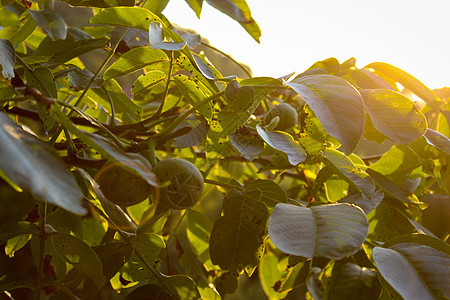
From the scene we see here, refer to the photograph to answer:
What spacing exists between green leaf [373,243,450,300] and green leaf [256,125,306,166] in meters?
0.16

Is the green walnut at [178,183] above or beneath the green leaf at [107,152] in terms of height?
beneath

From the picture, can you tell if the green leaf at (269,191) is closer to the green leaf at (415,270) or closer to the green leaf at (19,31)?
the green leaf at (415,270)

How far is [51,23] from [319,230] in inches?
22.4

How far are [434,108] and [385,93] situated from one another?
389mm

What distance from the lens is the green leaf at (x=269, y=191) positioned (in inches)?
26.9

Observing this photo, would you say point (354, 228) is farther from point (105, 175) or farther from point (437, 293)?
point (105, 175)

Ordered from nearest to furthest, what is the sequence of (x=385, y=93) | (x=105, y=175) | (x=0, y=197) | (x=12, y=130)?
1. (x=12, y=130)
2. (x=105, y=175)
3. (x=385, y=93)
4. (x=0, y=197)

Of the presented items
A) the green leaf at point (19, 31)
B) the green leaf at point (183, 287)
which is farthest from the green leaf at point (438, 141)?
the green leaf at point (19, 31)

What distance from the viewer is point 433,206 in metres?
0.88

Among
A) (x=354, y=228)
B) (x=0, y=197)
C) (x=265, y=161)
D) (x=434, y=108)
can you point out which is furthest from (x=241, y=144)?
(x=0, y=197)

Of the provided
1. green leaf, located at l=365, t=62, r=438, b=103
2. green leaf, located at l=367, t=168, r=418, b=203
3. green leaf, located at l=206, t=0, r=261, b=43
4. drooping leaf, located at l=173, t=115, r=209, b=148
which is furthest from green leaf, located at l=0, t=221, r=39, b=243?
green leaf, located at l=365, t=62, r=438, b=103

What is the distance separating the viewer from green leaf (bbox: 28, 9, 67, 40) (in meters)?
0.73

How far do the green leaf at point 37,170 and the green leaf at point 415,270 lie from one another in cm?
35

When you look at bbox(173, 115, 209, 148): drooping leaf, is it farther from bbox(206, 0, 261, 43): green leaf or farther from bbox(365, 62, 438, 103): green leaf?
bbox(365, 62, 438, 103): green leaf
